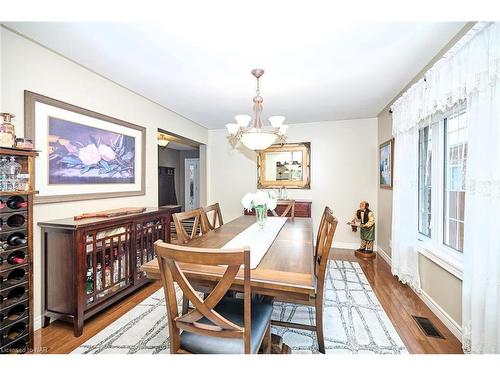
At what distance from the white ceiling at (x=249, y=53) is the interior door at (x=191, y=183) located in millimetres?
4280

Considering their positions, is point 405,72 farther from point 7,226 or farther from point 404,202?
point 7,226

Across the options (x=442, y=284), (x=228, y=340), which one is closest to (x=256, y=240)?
(x=228, y=340)

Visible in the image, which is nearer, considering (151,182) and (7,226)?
(7,226)

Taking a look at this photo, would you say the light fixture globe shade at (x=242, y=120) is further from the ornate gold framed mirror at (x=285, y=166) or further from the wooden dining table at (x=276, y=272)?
the ornate gold framed mirror at (x=285, y=166)

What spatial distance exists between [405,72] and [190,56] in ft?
7.19

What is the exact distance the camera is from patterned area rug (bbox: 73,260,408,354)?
1.68m

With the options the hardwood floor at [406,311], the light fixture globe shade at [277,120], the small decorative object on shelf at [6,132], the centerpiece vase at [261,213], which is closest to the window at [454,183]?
the hardwood floor at [406,311]

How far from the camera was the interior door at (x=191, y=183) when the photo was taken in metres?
7.30

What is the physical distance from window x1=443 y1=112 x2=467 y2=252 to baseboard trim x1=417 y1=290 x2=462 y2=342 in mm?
565

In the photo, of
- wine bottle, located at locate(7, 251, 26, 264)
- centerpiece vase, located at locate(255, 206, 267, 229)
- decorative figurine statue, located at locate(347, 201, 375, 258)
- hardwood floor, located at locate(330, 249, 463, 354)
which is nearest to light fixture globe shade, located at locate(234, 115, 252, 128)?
centerpiece vase, located at locate(255, 206, 267, 229)

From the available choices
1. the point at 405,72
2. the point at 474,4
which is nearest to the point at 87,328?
the point at 474,4

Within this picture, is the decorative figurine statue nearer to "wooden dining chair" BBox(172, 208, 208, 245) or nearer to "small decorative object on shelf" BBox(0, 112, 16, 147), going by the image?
"wooden dining chair" BBox(172, 208, 208, 245)
